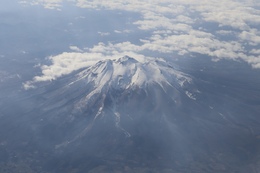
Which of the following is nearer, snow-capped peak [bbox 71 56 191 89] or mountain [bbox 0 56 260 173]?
mountain [bbox 0 56 260 173]

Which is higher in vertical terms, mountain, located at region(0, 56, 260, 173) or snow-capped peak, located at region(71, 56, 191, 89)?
snow-capped peak, located at region(71, 56, 191, 89)

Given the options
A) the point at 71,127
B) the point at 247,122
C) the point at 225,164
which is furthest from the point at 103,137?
the point at 247,122

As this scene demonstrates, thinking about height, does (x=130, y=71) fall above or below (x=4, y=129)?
above

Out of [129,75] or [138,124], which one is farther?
[129,75]

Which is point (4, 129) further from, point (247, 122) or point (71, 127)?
point (247, 122)

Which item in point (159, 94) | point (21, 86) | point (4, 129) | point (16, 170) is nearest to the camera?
point (16, 170)

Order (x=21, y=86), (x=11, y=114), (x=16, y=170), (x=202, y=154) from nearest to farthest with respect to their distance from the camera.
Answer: (x=16, y=170) → (x=202, y=154) → (x=11, y=114) → (x=21, y=86)

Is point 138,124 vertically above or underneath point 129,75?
underneath

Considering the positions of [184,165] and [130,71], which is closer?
[184,165]
